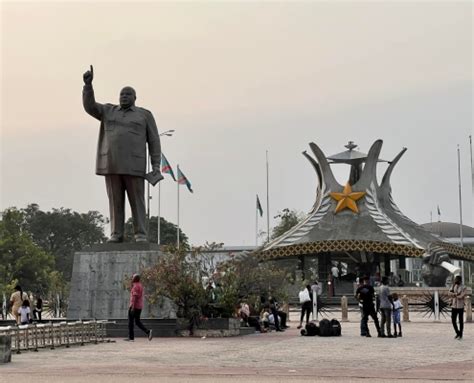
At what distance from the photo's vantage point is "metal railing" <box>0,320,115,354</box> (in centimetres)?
1719

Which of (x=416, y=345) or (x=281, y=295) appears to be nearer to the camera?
(x=416, y=345)

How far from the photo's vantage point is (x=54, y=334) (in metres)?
18.6

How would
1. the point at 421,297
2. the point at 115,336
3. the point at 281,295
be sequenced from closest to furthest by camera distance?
1. the point at 115,336
2. the point at 281,295
3. the point at 421,297

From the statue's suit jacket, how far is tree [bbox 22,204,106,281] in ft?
240

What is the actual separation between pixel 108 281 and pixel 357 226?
4038 cm

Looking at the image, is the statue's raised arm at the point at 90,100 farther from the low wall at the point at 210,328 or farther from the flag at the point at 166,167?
the flag at the point at 166,167

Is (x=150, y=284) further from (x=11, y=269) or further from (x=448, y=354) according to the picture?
(x=11, y=269)

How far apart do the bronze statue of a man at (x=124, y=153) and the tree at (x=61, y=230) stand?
72.7 metres

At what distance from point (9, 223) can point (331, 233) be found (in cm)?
2196

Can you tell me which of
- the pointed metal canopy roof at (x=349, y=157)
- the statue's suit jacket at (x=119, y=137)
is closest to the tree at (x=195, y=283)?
the statue's suit jacket at (x=119, y=137)

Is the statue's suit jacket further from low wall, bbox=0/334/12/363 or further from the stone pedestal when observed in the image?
low wall, bbox=0/334/12/363

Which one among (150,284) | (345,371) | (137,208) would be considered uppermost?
(137,208)

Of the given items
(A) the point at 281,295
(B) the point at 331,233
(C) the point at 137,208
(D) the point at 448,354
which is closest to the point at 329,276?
(B) the point at 331,233

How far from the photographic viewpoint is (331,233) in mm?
61688
